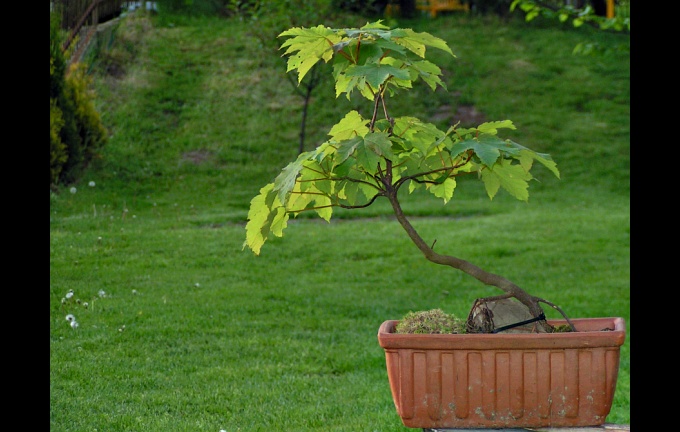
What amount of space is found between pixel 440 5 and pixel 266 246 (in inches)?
529

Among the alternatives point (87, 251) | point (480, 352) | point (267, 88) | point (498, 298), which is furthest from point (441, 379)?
point (267, 88)

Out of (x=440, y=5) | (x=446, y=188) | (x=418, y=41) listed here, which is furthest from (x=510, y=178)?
(x=440, y=5)

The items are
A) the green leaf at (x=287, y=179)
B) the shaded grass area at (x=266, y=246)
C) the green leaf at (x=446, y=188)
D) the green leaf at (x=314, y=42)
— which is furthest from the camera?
the shaded grass area at (x=266, y=246)

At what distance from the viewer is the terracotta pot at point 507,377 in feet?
7.82

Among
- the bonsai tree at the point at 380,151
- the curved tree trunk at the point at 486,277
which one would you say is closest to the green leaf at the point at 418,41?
the bonsai tree at the point at 380,151

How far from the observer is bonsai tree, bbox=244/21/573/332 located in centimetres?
235

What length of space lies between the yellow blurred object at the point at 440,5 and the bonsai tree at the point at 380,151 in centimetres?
1732

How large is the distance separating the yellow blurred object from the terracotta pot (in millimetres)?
17732

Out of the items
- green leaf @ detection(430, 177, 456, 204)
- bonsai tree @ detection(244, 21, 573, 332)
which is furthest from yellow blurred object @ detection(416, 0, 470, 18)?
bonsai tree @ detection(244, 21, 573, 332)

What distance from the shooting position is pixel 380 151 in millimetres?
2318

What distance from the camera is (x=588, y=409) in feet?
7.97

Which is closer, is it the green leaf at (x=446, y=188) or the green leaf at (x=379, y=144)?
the green leaf at (x=379, y=144)

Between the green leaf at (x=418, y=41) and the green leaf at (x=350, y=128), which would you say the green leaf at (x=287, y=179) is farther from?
the green leaf at (x=418, y=41)

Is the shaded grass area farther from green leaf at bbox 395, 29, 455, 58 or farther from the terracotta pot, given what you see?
→ green leaf at bbox 395, 29, 455, 58
